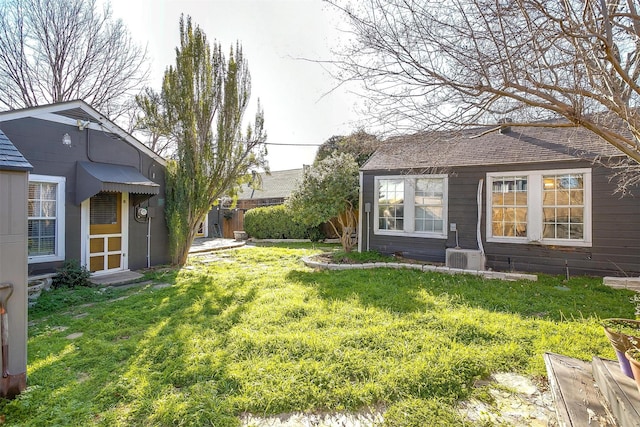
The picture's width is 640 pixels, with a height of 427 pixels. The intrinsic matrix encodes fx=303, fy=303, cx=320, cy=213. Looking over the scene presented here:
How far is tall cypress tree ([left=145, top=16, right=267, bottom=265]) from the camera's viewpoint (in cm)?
862

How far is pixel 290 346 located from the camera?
145 inches

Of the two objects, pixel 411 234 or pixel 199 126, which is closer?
pixel 199 126

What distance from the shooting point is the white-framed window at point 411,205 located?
9.16 m

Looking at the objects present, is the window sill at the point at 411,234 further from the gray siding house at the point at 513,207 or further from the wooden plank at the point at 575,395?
the wooden plank at the point at 575,395

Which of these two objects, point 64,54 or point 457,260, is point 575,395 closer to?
point 457,260

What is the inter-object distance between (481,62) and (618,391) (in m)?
2.81

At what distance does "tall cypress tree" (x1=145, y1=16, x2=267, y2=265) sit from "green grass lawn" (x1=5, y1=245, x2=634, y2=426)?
315 cm

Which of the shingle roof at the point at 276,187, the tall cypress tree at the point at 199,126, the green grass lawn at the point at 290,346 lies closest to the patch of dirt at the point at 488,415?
the green grass lawn at the point at 290,346

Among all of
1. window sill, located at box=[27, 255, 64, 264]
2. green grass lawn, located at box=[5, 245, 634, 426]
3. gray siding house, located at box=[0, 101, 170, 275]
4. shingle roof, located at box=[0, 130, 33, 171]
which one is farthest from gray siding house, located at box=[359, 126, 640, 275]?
window sill, located at box=[27, 255, 64, 264]

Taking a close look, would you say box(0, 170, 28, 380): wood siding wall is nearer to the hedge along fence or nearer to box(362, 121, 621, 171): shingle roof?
box(362, 121, 621, 171): shingle roof

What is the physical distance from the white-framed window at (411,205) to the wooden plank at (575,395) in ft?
21.1

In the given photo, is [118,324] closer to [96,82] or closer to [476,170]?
[476,170]

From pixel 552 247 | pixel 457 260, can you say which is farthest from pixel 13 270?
pixel 552 247

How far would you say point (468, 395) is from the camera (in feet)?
9.04
